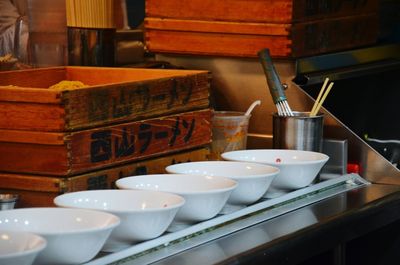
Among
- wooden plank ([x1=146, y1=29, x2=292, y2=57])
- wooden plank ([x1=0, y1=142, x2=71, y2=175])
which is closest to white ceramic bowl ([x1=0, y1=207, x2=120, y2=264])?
wooden plank ([x1=0, y1=142, x2=71, y2=175])

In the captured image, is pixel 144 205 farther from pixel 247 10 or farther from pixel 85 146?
pixel 247 10

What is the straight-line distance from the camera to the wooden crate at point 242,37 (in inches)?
127


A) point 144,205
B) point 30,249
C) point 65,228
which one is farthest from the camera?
point 144,205

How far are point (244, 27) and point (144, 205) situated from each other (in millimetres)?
1228

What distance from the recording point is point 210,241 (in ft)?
7.55

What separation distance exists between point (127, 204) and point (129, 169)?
0.35 m

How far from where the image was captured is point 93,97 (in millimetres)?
2377

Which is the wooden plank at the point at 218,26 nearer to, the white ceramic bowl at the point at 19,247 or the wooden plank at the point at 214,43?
the wooden plank at the point at 214,43

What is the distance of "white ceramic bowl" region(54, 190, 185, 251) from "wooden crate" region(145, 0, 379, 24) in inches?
46.8

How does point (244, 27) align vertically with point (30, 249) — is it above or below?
above

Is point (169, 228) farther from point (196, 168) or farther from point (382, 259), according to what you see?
point (382, 259)

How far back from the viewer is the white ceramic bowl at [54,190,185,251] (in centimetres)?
207

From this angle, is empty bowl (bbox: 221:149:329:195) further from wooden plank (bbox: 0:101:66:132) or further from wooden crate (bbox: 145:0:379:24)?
wooden plank (bbox: 0:101:66:132)

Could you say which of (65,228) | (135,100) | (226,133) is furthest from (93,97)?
(226,133)
